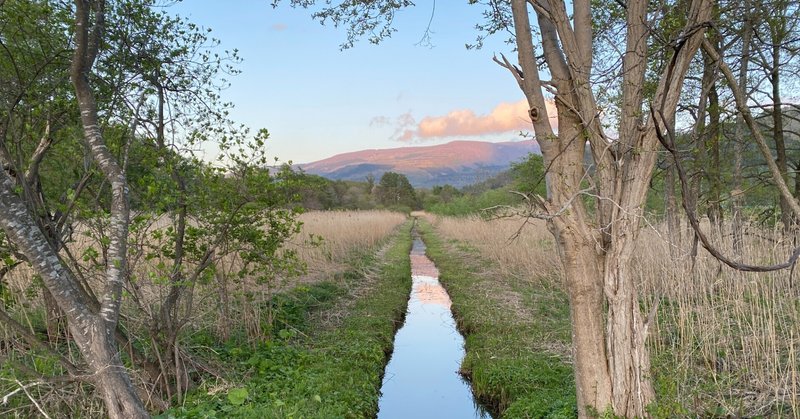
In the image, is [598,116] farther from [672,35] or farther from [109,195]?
[109,195]

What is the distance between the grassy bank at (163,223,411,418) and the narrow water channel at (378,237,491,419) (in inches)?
10.3

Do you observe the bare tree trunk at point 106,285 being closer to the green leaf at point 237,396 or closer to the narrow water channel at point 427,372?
the green leaf at point 237,396

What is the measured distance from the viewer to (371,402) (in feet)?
18.3

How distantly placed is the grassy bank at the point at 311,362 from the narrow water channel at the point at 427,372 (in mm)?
261

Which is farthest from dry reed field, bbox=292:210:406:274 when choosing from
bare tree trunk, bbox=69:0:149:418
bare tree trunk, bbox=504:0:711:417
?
bare tree trunk, bbox=504:0:711:417

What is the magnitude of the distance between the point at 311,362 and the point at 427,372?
2069mm

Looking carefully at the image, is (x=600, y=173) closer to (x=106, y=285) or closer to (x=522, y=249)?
(x=106, y=285)

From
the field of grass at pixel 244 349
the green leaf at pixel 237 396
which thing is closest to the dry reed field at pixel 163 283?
the field of grass at pixel 244 349

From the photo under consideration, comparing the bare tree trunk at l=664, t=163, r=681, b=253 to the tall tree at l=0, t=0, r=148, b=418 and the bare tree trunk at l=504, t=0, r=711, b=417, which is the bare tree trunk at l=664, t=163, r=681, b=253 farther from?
the tall tree at l=0, t=0, r=148, b=418

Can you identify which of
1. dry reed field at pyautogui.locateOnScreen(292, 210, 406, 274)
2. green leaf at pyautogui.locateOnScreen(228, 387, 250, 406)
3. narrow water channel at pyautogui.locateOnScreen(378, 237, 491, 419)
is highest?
dry reed field at pyautogui.locateOnScreen(292, 210, 406, 274)

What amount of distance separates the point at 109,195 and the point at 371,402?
399cm

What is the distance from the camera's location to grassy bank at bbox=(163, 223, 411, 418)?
4.71m

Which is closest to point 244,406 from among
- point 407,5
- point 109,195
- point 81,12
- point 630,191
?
point 109,195

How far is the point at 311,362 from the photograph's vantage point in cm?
611
